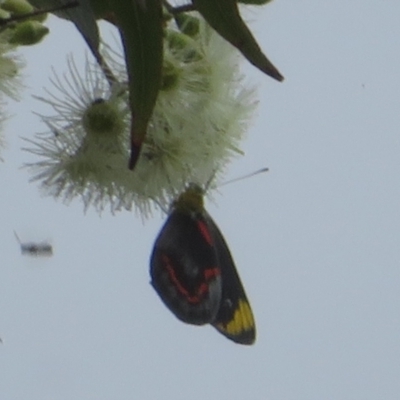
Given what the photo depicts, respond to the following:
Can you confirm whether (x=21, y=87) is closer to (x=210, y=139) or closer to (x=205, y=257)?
(x=210, y=139)

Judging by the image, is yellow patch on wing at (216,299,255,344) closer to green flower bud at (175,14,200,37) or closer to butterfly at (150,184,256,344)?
butterfly at (150,184,256,344)

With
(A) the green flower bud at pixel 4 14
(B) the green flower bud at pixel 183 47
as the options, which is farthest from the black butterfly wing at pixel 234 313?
(A) the green flower bud at pixel 4 14

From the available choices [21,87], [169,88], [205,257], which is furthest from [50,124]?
[205,257]

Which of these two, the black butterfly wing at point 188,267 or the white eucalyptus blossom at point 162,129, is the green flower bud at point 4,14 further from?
the black butterfly wing at point 188,267

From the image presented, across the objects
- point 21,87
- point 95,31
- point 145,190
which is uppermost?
point 95,31

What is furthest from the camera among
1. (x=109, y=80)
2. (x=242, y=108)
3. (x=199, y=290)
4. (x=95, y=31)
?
(x=199, y=290)

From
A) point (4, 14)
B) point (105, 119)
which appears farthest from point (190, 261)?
point (4, 14)

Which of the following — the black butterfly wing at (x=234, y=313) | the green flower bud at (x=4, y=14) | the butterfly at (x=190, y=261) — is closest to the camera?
the green flower bud at (x=4, y=14)
